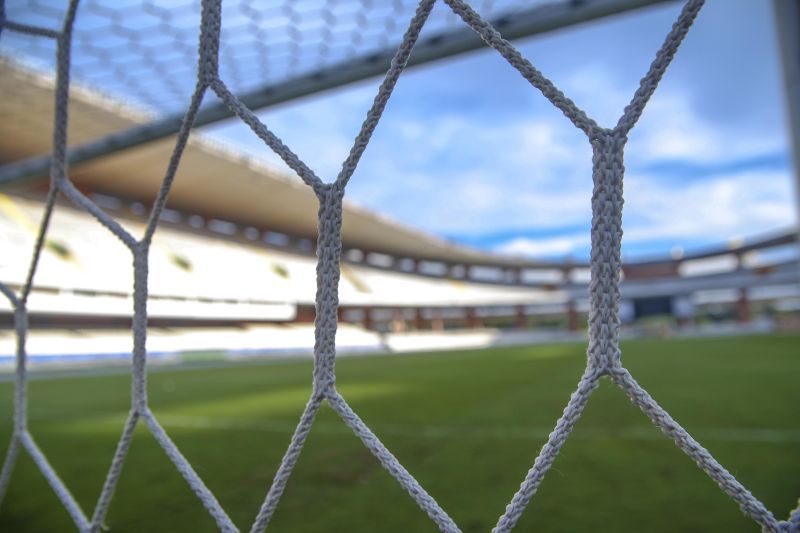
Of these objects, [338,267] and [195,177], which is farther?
[195,177]

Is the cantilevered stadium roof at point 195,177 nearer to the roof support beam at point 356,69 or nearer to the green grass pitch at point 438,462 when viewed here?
the roof support beam at point 356,69

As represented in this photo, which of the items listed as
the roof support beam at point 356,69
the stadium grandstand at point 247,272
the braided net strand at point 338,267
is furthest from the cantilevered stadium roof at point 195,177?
the braided net strand at point 338,267

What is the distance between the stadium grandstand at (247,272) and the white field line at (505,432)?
1.95 metres

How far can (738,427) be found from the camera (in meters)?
3.12

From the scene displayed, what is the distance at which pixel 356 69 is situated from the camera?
244 centimetres

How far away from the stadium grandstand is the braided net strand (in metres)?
2.44

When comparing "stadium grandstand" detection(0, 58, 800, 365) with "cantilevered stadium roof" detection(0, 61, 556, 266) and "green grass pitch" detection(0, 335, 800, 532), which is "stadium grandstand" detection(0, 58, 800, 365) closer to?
"cantilevered stadium roof" detection(0, 61, 556, 266)

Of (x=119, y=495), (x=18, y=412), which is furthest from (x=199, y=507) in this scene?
(x=18, y=412)

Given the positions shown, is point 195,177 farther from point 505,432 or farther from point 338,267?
point 338,267

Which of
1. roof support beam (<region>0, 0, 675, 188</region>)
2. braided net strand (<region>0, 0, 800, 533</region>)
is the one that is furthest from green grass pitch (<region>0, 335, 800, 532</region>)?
roof support beam (<region>0, 0, 675, 188</region>)

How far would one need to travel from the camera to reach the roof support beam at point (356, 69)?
2.07 m

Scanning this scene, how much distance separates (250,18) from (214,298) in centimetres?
1541

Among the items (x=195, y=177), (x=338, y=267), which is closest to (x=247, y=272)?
(x=195, y=177)

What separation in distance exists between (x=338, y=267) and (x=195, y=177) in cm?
1925
